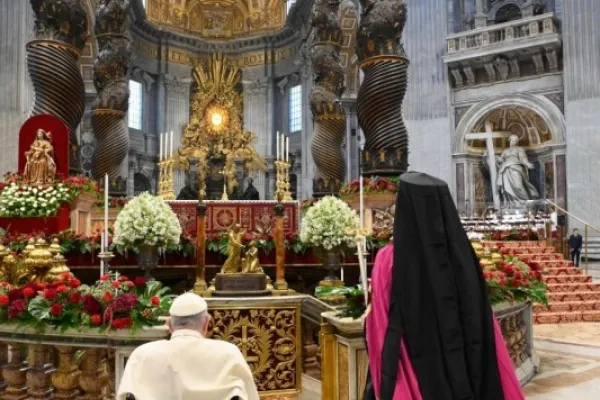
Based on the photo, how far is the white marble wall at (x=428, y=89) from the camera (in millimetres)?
19859

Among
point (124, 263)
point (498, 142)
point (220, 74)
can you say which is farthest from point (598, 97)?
point (220, 74)

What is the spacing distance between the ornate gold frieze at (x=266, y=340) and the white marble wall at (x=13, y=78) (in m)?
12.3

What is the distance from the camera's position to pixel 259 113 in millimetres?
32531

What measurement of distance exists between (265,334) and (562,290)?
8.02m

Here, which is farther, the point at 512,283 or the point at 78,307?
the point at 512,283

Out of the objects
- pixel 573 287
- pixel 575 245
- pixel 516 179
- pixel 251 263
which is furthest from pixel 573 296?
pixel 516 179

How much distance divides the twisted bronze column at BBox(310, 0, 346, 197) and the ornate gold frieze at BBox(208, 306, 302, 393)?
6.92 metres

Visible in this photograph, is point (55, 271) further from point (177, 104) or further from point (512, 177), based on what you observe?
point (177, 104)

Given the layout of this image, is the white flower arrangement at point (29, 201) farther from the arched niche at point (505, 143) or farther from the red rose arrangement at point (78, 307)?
the arched niche at point (505, 143)

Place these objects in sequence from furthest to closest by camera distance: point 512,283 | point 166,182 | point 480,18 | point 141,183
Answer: point 141,183 < point 480,18 < point 166,182 < point 512,283

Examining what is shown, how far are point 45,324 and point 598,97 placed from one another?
1730 cm

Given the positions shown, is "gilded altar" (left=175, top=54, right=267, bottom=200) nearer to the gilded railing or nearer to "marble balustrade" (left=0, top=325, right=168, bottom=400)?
the gilded railing

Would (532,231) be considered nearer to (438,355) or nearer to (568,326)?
(568,326)

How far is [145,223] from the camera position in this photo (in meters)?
5.75
